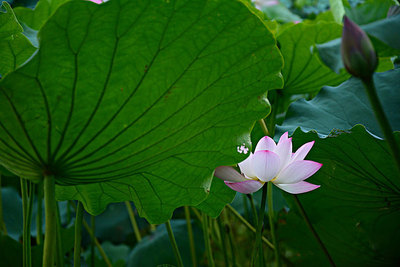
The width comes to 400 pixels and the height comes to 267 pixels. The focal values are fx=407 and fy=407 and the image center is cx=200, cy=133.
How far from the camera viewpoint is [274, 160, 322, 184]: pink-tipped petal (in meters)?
0.55

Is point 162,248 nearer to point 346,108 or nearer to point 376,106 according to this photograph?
point 346,108

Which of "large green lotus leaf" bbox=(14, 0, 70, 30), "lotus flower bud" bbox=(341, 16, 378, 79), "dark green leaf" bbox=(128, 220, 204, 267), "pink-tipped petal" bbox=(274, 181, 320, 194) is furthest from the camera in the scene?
"dark green leaf" bbox=(128, 220, 204, 267)

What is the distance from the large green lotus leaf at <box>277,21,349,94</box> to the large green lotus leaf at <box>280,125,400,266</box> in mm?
295

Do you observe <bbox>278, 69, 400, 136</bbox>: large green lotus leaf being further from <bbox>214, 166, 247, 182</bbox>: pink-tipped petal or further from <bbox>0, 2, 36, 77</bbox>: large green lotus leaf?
<bbox>0, 2, 36, 77</bbox>: large green lotus leaf

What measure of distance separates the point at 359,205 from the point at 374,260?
0.22 metres

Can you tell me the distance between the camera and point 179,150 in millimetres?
583

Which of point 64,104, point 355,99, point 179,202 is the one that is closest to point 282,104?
point 355,99

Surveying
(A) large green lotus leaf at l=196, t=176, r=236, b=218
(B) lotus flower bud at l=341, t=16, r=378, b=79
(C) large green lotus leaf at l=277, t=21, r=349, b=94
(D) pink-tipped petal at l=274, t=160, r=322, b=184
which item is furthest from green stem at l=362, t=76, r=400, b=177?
(C) large green lotus leaf at l=277, t=21, r=349, b=94

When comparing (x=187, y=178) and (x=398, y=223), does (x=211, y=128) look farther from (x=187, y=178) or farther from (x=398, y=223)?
(x=398, y=223)

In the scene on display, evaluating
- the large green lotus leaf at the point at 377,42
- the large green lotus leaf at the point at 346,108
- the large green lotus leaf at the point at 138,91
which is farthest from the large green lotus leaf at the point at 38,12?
the large green lotus leaf at the point at 377,42

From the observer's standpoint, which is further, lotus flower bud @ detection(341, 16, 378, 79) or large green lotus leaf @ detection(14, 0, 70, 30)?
large green lotus leaf @ detection(14, 0, 70, 30)

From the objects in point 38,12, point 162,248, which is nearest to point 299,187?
point 38,12

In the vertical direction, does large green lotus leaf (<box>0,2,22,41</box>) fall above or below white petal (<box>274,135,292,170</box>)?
above

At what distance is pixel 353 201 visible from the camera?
76 centimetres
